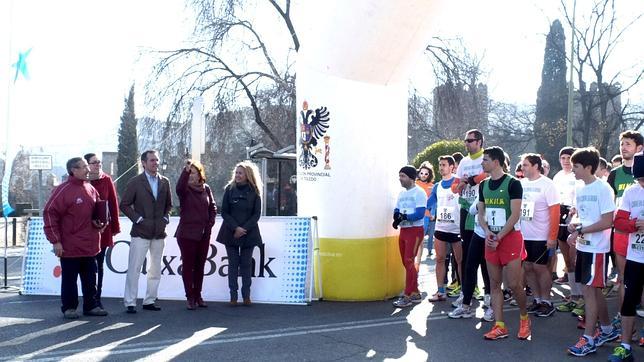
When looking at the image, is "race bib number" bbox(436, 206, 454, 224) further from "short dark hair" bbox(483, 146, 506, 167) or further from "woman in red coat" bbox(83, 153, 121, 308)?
Result: "woman in red coat" bbox(83, 153, 121, 308)

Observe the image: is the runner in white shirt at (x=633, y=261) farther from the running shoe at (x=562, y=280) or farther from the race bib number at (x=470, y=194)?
the running shoe at (x=562, y=280)

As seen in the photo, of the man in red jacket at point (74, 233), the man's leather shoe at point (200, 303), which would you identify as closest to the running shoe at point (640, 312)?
the man's leather shoe at point (200, 303)

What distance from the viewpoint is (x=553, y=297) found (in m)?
9.76

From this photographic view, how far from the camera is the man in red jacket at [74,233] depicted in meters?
7.86

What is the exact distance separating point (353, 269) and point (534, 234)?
236 cm

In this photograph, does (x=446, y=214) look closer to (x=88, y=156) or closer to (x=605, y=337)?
(x=605, y=337)

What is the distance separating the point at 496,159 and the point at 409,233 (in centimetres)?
228

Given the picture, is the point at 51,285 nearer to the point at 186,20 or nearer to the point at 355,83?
the point at 355,83

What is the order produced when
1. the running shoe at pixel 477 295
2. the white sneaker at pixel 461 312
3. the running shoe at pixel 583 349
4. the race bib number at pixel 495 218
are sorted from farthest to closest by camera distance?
the running shoe at pixel 477 295
the white sneaker at pixel 461 312
the race bib number at pixel 495 218
the running shoe at pixel 583 349

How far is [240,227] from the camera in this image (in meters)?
8.67

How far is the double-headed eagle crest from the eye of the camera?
9008 mm

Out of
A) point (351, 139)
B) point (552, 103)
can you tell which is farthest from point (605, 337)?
point (552, 103)

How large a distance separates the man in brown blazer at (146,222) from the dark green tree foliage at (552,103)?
3051cm

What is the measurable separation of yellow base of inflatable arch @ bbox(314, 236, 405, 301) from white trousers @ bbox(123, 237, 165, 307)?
208 cm
